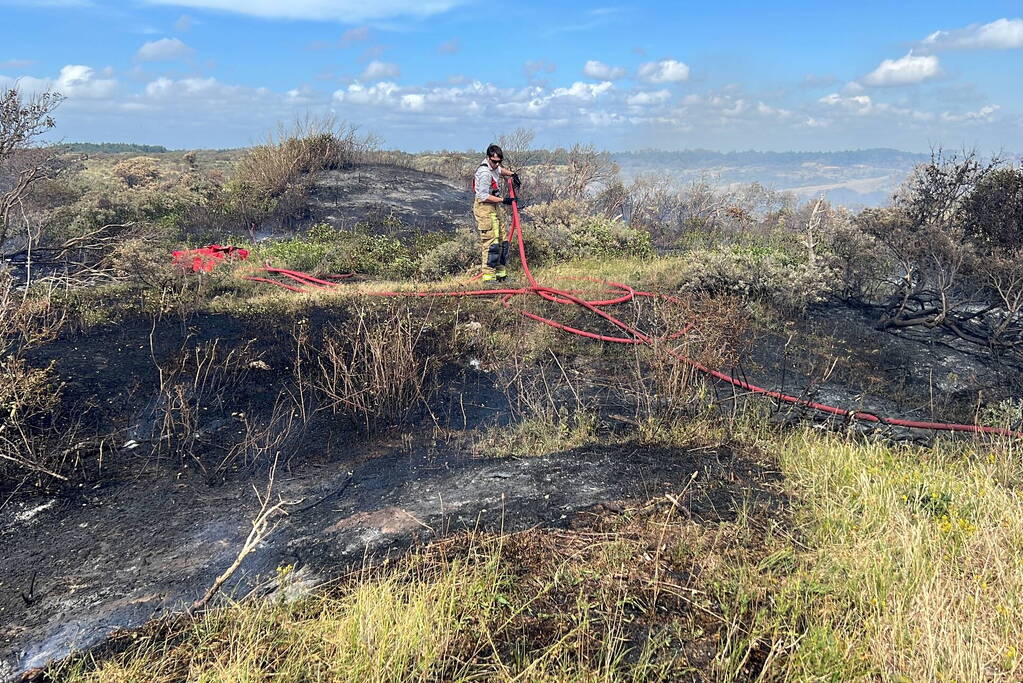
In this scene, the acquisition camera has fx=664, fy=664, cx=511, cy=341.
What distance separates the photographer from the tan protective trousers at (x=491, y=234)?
9.02 meters

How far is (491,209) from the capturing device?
9023mm

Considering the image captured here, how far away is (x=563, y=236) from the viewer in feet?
36.7

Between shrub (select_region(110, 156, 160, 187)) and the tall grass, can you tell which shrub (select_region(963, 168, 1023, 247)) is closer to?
the tall grass

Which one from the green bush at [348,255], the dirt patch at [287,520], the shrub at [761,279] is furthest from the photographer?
the green bush at [348,255]

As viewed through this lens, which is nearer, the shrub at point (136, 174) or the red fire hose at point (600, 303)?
the red fire hose at point (600, 303)

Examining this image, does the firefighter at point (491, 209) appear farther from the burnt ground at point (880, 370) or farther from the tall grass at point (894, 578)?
the tall grass at point (894, 578)

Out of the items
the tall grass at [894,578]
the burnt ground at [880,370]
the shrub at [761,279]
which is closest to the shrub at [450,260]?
the shrub at [761,279]

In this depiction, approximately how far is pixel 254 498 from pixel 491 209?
5854 mm

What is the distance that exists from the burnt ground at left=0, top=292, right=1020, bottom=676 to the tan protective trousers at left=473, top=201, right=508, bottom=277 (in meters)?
3.22

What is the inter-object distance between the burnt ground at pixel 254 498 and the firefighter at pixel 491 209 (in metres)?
3.22

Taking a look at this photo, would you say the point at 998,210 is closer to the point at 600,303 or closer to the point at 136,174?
the point at 600,303

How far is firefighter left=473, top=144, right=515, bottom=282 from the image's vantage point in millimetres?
8891

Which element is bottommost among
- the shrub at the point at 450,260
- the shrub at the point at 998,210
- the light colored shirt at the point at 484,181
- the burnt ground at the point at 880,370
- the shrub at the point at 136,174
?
the burnt ground at the point at 880,370

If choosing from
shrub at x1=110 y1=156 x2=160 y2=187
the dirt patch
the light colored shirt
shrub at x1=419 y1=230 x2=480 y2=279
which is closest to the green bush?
shrub at x1=419 y1=230 x2=480 y2=279
